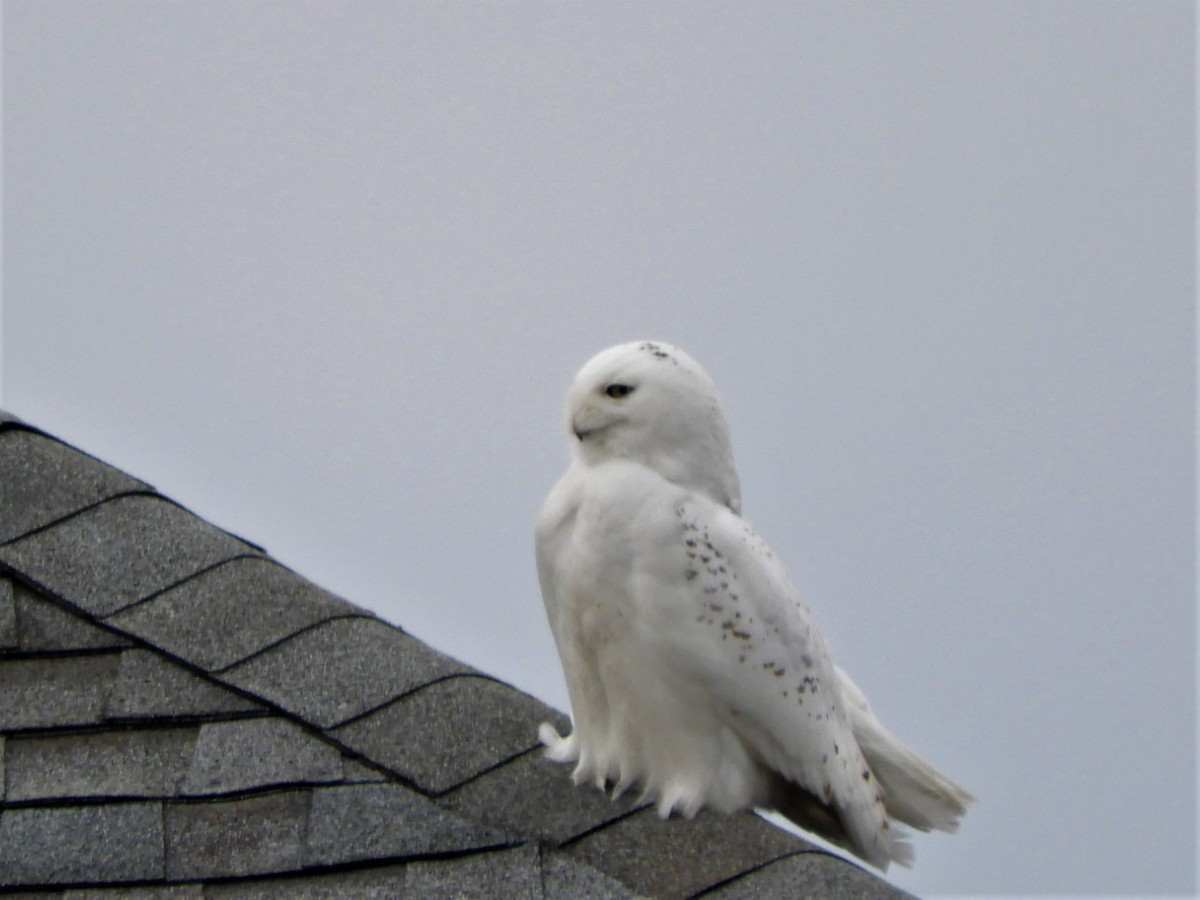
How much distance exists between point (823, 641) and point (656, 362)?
2.03 ft

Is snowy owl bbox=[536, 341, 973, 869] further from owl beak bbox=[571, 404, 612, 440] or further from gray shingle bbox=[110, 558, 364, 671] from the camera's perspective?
gray shingle bbox=[110, 558, 364, 671]

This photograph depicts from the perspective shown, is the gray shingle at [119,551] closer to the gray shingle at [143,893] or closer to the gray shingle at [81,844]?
the gray shingle at [81,844]

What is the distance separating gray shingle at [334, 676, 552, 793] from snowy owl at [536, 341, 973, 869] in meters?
0.08

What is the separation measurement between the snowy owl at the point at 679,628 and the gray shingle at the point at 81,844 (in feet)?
2.27

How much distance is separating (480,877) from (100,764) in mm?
653

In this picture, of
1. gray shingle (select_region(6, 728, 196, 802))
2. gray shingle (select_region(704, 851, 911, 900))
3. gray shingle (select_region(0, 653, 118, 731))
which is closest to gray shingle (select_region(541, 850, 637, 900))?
gray shingle (select_region(704, 851, 911, 900))

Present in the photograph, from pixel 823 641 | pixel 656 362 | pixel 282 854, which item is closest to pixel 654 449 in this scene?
pixel 656 362

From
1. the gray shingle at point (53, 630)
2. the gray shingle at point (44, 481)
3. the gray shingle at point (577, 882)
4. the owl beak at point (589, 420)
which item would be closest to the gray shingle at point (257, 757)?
the gray shingle at point (53, 630)

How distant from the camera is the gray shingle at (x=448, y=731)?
2.96 m

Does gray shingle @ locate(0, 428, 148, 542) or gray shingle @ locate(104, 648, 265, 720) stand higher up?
gray shingle @ locate(0, 428, 148, 542)

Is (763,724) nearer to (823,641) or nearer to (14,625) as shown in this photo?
(823,641)

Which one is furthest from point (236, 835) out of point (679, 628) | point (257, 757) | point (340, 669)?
point (679, 628)

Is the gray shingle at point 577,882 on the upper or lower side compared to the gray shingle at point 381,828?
lower

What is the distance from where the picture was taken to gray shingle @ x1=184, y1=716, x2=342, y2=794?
2.89m
